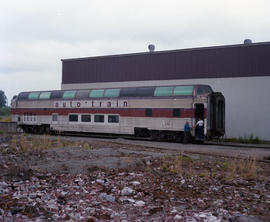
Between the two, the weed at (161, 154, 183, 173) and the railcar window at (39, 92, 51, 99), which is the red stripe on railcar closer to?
the railcar window at (39, 92, 51, 99)

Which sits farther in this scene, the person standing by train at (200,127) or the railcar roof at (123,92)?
the railcar roof at (123,92)

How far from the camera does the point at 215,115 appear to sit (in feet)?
76.0

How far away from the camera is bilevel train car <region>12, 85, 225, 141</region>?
75.0ft

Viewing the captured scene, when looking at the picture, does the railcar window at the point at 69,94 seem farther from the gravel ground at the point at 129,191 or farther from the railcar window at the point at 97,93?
the gravel ground at the point at 129,191

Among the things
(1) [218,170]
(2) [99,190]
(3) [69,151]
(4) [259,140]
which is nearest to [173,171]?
(1) [218,170]

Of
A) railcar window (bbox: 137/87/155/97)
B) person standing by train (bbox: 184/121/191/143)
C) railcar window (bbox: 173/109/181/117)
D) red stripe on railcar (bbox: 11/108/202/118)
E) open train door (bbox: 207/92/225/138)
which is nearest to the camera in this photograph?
person standing by train (bbox: 184/121/191/143)

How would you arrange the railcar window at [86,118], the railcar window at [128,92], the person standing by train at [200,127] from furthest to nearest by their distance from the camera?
the railcar window at [86,118]
the railcar window at [128,92]
the person standing by train at [200,127]

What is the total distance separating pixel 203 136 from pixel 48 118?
549 inches

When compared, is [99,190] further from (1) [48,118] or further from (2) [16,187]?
(1) [48,118]

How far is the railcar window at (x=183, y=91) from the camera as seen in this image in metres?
22.9

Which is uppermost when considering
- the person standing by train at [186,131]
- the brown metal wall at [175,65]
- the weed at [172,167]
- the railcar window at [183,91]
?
the brown metal wall at [175,65]

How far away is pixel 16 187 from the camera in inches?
324

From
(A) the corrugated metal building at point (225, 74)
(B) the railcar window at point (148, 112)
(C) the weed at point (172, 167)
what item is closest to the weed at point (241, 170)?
(C) the weed at point (172, 167)

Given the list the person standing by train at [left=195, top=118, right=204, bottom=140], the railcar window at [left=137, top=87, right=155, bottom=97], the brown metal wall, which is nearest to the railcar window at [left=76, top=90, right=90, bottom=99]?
the railcar window at [left=137, top=87, right=155, bottom=97]
